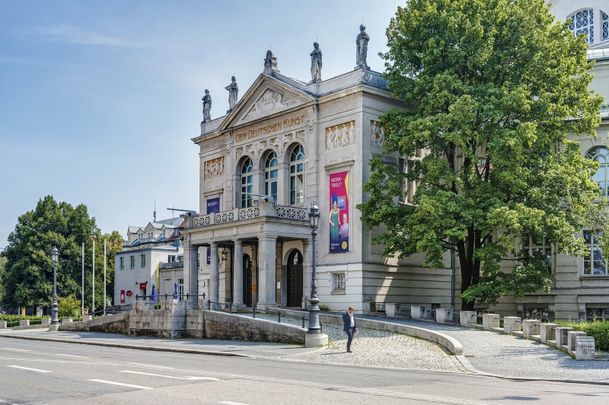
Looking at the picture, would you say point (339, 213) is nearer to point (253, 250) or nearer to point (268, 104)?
point (253, 250)

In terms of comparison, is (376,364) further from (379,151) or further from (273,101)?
(273,101)

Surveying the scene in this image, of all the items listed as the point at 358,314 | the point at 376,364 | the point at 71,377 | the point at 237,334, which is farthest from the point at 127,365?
the point at 358,314

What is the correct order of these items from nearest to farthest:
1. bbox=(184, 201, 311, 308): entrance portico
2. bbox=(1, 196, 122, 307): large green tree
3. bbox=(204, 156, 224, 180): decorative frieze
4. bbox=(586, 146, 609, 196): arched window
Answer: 1. bbox=(184, 201, 311, 308): entrance portico
2. bbox=(586, 146, 609, 196): arched window
3. bbox=(204, 156, 224, 180): decorative frieze
4. bbox=(1, 196, 122, 307): large green tree

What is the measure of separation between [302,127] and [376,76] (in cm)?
534

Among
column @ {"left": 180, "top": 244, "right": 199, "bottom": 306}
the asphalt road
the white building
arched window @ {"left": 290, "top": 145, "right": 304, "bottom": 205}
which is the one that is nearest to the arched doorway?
arched window @ {"left": 290, "top": 145, "right": 304, "bottom": 205}

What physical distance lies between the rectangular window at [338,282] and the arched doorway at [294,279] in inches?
135

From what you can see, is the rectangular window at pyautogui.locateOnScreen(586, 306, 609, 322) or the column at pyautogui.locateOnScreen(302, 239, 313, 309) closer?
the rectangular window at pyautogui.locateOnScreen(586, 306, 609, 322)

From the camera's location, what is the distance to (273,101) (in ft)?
155

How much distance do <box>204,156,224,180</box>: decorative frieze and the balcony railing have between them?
24.6ft

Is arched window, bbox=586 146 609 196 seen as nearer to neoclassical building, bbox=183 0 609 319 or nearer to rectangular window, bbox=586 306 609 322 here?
neoclassical building, bbox=183 0 609 319

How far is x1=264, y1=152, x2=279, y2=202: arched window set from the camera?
4784 cm

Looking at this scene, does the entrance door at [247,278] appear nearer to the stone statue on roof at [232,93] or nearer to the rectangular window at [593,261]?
the stone statue on roof at [232,93]

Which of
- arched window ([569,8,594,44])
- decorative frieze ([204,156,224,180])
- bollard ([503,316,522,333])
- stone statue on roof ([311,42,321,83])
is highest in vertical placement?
arched window ([569,8,594,44])

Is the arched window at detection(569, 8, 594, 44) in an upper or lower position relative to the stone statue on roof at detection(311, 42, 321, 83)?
upper
